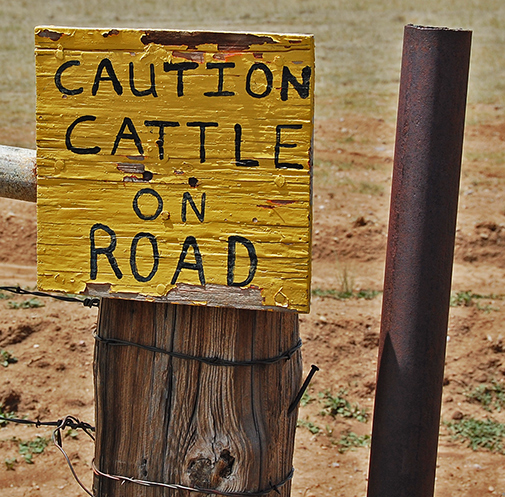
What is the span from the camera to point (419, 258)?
186 centimetres

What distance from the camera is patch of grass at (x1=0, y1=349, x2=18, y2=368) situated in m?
4.30

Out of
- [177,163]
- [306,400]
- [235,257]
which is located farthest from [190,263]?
[306,400]

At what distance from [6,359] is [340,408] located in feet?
6.08

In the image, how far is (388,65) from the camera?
14.0 metres

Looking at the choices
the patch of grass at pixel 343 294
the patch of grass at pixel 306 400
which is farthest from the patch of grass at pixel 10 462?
the patch of grass at pixel 343 294

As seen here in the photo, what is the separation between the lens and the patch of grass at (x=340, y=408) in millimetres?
4223

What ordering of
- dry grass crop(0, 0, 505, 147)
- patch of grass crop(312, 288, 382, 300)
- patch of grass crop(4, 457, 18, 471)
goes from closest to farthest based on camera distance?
patch of grass crop(4, 457, 18, 471) → patch of grass crop(312, 288, 382, 300) → dry grass crop(0, 0, 505, 147)

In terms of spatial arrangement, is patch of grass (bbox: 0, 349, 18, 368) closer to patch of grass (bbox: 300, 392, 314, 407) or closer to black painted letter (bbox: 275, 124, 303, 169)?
patch of grass (bbox: 300, 392, 314, 407)

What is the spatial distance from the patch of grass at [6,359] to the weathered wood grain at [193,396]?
2.54 metres

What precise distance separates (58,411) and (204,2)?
21.1 m

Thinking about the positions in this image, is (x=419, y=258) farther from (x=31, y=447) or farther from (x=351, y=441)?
(x=31, y=447)

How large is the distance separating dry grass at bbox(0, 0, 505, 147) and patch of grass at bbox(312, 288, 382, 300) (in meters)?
4.64

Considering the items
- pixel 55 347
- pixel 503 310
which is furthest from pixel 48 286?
pixel 503 310

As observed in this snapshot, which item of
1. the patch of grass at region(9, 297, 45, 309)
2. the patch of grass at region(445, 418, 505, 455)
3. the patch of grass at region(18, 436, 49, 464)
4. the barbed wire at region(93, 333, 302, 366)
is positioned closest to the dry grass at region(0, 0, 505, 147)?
the patch of grass at region(9, 297, 45, 309)
